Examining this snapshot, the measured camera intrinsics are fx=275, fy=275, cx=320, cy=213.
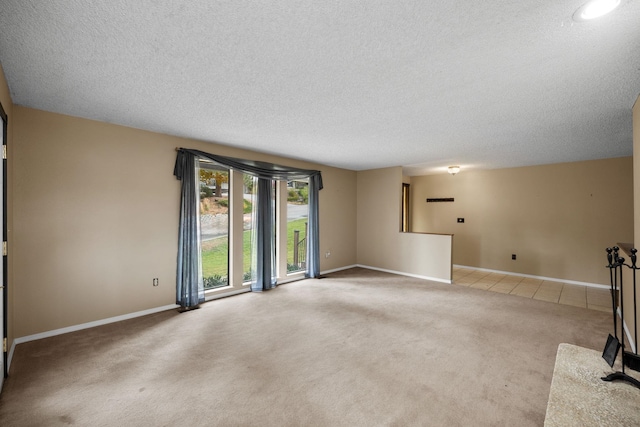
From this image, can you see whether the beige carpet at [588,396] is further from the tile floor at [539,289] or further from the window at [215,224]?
the window at [215,224]

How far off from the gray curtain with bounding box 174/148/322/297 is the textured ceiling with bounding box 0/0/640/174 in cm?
72

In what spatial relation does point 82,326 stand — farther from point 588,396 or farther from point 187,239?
point 588,396

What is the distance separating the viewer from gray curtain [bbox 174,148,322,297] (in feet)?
13.3

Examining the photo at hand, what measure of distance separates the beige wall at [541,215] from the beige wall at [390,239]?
1.77 meters

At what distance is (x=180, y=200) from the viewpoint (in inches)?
158

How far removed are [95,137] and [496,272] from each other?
7.94 m

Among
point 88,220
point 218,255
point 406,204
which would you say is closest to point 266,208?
point 218,255

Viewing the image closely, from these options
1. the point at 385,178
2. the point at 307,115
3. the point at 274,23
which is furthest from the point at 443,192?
the point at 274,23

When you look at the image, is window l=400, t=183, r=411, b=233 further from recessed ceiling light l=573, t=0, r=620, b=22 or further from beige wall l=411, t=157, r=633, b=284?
recessed ceiling light l=573, t=0, r=620, b=22

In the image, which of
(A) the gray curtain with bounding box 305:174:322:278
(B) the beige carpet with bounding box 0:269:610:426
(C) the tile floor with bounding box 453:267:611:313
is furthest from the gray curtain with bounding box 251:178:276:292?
(C) the tile floor with bounding box 453:267:611:313

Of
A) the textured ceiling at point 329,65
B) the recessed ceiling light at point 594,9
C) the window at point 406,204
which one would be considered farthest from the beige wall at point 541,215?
the recessed ceiling light at point 594,9

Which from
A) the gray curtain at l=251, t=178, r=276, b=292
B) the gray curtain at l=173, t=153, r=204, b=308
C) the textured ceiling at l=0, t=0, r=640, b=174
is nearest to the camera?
the textured ceiling at l=0, t=0, r=640, b=174

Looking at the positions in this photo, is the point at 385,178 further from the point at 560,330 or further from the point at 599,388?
the point at 599,388

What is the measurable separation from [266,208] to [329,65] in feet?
10.7
